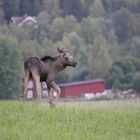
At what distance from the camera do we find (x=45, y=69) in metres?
18.5

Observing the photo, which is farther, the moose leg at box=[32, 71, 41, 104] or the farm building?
the farm building

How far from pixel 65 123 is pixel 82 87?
291ft

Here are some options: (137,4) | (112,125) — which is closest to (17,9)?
(137,4)

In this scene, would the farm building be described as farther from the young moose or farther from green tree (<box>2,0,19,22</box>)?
the young moose

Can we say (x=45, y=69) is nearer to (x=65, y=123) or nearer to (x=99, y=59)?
(x=65, y=123)

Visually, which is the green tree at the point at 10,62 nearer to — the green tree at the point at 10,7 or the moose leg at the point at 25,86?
the moose leg at the point at 25,86

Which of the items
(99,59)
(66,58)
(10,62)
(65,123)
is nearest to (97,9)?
(99,59)

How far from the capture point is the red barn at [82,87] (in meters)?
95.4

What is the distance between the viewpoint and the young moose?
18188 mm

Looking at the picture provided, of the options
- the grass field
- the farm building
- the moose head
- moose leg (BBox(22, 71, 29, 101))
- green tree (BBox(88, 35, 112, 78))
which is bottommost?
the grass field

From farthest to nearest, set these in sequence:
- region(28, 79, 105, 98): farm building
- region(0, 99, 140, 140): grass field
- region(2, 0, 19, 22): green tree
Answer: region(2, 0, 19, 22): green tree → region(28, 79, 105, 98): farm building → region(0, 99, 140, 140): grass field

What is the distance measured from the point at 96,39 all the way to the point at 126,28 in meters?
20.9

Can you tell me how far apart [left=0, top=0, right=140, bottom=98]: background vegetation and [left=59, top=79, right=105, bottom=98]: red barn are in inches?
58.7

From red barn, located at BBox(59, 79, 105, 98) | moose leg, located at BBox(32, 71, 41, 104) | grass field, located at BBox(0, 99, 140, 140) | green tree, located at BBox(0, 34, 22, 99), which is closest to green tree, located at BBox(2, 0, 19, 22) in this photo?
red barn, located at BBox(59, 79, 105, 98)
